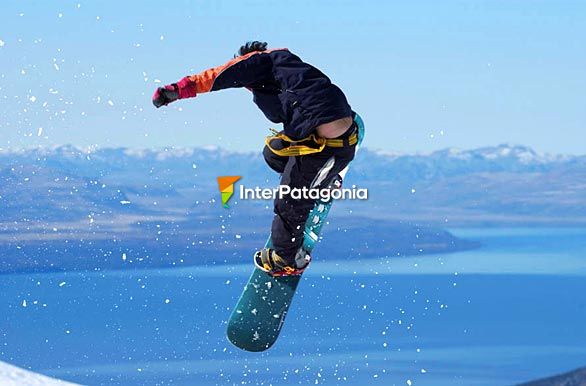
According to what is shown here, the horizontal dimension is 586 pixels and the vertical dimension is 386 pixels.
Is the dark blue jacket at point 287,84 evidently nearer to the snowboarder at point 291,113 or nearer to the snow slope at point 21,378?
the snowboarder at point 291,113

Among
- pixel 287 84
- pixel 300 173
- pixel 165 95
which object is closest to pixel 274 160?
pixel 300 173

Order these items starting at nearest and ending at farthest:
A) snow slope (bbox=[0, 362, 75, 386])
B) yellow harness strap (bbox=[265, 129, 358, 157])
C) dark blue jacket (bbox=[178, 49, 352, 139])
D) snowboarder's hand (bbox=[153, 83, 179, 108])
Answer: snowboarder's hand (bbox=[153, 83, 179, 108]) < dark blue jacket (bbox=[178, 49, 352, 139]) < yellow harness strap (bbox=[265, 129, 358, 157]) < snow slope (bbox=[0, 362, 75, 386])

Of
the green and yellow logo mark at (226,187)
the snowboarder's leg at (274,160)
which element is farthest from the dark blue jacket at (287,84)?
the green and yellow logo mark at (226,187)

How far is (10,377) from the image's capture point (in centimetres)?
1146

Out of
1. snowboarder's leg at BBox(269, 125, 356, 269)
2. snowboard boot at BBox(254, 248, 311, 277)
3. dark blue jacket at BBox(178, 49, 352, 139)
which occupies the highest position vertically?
dark blue jacket at BBox(178, 49, 352, 139)

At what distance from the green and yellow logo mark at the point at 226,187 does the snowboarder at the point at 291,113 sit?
75 centimetres

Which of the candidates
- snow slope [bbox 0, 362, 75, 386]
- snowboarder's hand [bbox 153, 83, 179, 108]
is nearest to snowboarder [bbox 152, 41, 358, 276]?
snowboarder's hand [bbox 153, 83, 179, 108]

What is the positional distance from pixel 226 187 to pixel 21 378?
4.11 metres

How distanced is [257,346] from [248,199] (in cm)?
130

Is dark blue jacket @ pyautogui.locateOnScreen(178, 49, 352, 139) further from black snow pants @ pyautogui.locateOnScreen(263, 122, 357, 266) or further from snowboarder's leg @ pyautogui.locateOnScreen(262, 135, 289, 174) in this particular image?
snowboarder's leg @ pyautogui.locateOnScreen(262, 135, 289, 174)

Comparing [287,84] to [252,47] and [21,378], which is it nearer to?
[252,47]

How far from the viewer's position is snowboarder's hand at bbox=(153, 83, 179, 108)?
285 inches

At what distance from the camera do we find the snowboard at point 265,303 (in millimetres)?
8773

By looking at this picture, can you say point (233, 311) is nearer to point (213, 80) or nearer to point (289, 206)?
point (289, 206)
